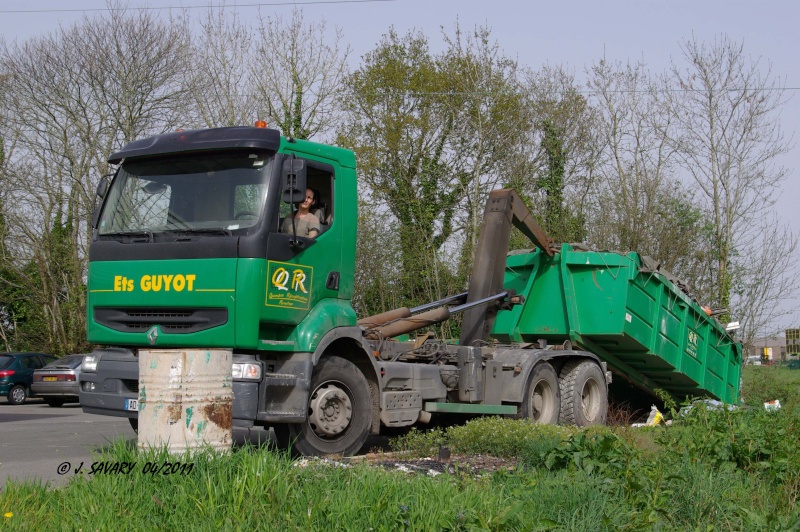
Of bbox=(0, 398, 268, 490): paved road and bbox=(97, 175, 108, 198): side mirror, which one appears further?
bbox=(97, 175, 108, 198): side mirror

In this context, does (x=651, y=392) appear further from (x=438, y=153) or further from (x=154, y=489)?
(x=438, y=153)

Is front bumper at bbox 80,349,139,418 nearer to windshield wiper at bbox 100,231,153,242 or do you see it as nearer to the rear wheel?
windshield wiper at bbox 100,231,153,242

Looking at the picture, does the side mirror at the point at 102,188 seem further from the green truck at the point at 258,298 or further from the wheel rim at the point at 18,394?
the wheel rim at the point at 18,394

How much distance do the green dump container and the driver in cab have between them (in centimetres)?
479

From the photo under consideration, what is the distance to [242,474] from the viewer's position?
16.3 feet

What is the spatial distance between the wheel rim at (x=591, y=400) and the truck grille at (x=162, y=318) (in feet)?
20.4

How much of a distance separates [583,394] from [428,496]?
25.4 feet

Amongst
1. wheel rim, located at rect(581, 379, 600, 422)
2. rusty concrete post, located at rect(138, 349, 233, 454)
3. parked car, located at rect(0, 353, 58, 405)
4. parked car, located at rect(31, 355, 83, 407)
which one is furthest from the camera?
parked car, located at rect(0, 353, 58, 405)

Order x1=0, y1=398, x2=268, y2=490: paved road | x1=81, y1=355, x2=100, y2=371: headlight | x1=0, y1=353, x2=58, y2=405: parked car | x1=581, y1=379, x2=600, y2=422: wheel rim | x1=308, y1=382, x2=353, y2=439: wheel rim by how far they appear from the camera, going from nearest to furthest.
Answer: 1. x1=0, y1=398, x2=268, y2=490: paved road
2. x1=308, y1=382, x2=353, y2=439: wheel rim
3. x1=81, y1=355, x2=100, y2=371: headlight
4. x1=581, y1=379, x2=600, y2=422: wheel rim
5. x1=0, y1=353, x2=58, y2=405: parked car

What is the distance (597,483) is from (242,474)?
2.07m

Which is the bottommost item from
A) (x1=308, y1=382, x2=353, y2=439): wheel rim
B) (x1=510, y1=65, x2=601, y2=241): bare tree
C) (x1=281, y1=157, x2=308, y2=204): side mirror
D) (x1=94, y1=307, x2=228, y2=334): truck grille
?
(x1=308, y1=382, x2=353, y2=439): wheel rim

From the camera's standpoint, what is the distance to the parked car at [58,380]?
2092cm

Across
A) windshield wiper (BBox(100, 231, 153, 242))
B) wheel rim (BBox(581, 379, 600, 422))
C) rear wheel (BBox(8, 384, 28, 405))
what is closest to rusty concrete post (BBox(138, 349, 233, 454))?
windshield wiper (BBox(100, 231, 153, 242))

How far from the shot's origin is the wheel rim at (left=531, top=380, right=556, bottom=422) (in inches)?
452
